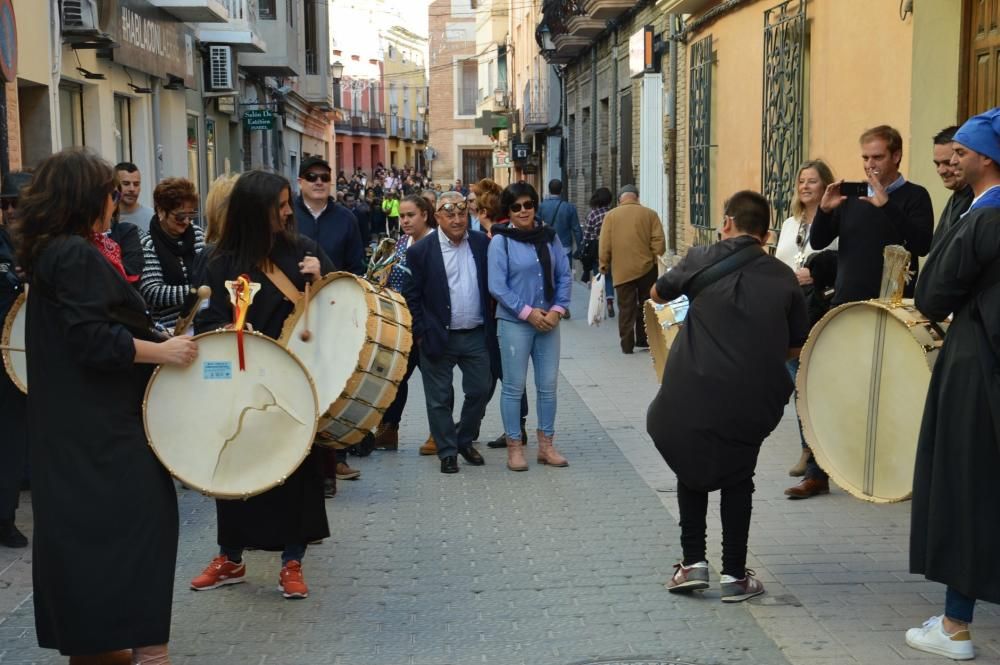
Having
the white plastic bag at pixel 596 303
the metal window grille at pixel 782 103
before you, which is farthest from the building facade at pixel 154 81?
the metal window grille at pixel 782 103

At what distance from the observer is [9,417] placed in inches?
260

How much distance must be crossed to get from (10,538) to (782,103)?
8722 mm

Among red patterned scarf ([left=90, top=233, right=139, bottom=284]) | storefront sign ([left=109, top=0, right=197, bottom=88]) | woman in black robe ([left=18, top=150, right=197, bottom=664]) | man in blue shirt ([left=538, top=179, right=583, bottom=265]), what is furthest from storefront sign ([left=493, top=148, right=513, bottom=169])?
woman in black robe ([left=18, top=150, right=197, bottom=664])

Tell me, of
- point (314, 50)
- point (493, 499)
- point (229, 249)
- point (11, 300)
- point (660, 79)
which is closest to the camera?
point (229, 249)

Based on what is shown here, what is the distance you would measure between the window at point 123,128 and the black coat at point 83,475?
44.8 feet

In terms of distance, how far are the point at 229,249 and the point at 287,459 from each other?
1128mm

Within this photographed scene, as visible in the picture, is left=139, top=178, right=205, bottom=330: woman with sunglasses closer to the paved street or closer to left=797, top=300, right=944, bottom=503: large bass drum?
the paved street

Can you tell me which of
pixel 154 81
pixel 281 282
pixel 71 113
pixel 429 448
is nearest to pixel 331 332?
pixel 281 282

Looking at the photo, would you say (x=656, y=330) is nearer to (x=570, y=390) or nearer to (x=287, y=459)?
(x=287, y=459)

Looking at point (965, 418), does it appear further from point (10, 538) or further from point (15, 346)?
point (10, 538)

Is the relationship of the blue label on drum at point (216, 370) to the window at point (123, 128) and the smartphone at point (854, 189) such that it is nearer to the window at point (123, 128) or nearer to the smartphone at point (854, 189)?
the smartphone at point (854, 189)

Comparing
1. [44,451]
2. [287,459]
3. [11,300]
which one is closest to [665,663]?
[287,459]

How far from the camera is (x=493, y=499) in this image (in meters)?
7.45

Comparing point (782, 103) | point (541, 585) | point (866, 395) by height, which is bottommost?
point (541, 585)
